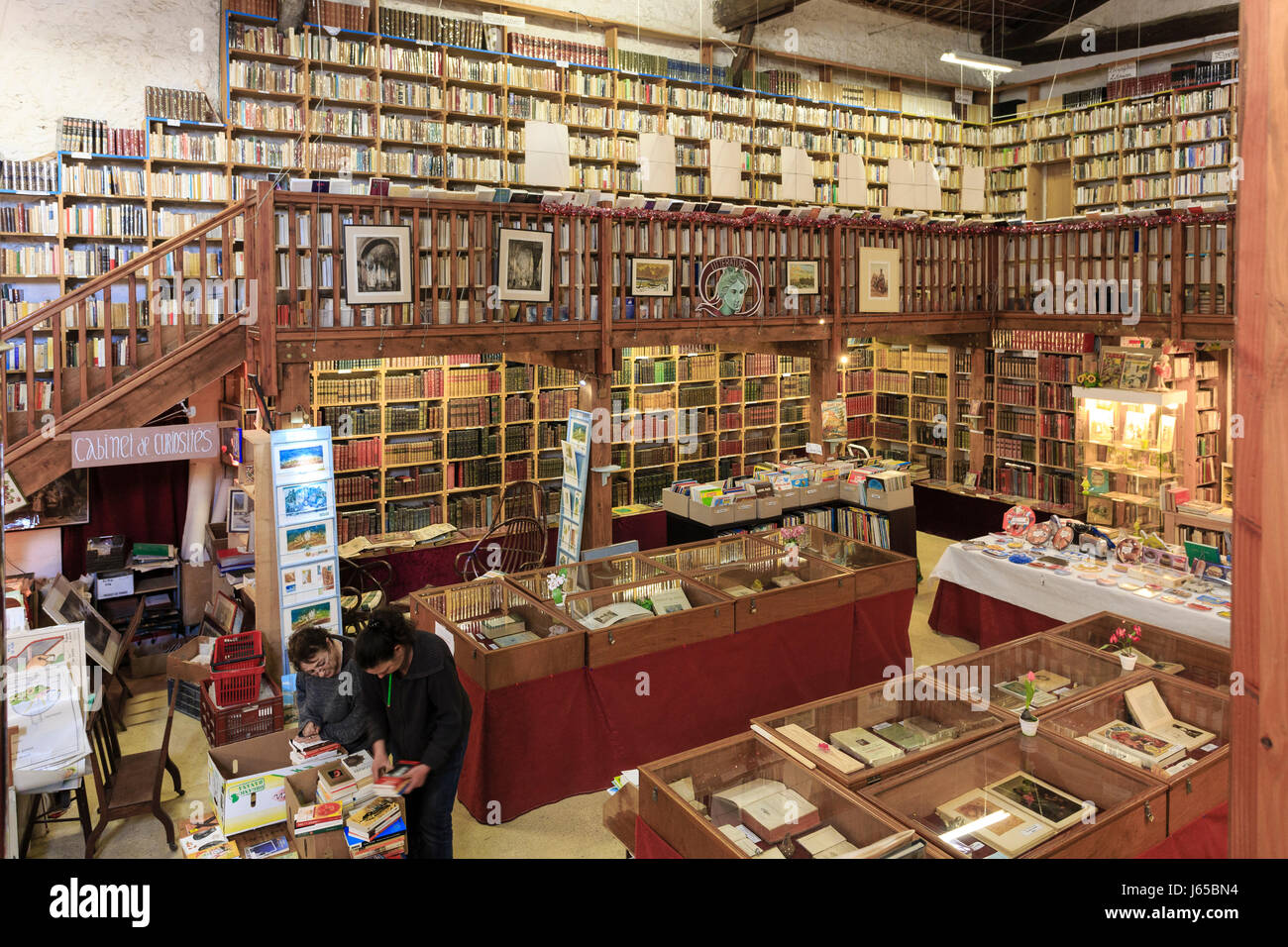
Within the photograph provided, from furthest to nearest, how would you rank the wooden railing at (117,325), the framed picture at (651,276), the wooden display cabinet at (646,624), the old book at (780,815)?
1. the framed picture at (651,276)
2. the wooden railing at (117,325)
3. the wooden display cabinet at (646,624)
4. the old book at (780,815)

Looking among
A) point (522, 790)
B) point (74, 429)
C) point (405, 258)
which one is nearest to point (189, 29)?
point (405, 258)

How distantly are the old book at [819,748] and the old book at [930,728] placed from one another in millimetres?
422

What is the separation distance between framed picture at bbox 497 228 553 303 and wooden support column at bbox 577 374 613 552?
0.88m

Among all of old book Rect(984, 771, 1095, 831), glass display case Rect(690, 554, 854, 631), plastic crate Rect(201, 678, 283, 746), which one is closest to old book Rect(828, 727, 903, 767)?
old book Rect(984, 771, 1095, 831)

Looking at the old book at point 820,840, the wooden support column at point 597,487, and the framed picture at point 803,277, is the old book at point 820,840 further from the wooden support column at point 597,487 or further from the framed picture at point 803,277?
the framed picture at point 803,277

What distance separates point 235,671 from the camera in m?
5.66

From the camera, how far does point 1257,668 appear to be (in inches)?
47.8

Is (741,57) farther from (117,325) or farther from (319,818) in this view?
(319,818)

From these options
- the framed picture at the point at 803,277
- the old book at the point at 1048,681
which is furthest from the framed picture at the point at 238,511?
the old book at the point at 1048,681

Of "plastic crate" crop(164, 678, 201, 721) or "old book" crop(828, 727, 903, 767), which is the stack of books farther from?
"plastic crate" crop(164, 678, 201, 721)

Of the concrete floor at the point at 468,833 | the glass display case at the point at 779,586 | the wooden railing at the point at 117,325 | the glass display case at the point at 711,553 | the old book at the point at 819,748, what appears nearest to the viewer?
the old book at the point at 819,748

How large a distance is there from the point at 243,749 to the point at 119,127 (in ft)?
22.5

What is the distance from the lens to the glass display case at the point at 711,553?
6641 mm

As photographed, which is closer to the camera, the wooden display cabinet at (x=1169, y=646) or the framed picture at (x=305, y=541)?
the wooden display cabinet at (x=1169, y=646)
